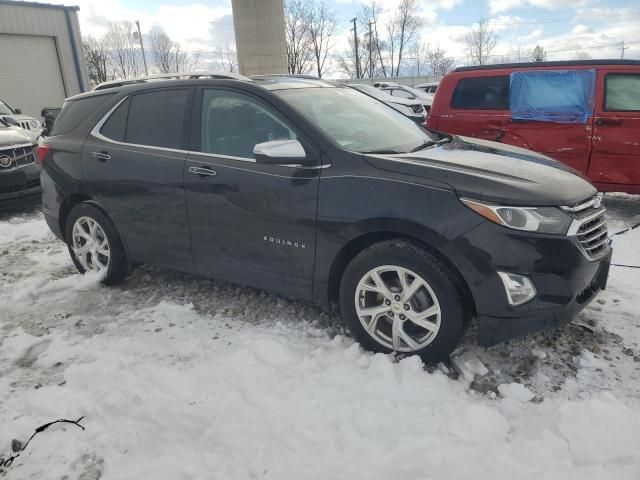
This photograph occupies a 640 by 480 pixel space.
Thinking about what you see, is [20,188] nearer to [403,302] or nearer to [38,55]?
[403,302]

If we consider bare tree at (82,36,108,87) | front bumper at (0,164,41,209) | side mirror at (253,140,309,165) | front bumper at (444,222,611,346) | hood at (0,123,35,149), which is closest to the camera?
front bumper at (444,222,611,346)

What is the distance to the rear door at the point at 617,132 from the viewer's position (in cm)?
567

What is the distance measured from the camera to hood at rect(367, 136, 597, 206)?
8.34ft

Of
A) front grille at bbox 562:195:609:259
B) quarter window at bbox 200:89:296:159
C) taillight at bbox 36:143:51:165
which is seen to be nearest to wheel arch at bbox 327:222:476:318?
front grille at bbox 562:195:609:259

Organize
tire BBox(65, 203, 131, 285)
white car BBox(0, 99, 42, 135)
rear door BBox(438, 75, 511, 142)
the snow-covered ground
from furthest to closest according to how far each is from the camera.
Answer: white car BBox(0, 99, 42, 135)
rear door BBox(438, 75, 511, 142)
tire BBox(65, 203, 131, 285)
the snow-covered ground

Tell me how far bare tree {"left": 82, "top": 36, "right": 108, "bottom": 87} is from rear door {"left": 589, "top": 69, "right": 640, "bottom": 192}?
43.8 metres

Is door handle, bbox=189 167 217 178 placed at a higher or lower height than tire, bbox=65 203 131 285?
higher

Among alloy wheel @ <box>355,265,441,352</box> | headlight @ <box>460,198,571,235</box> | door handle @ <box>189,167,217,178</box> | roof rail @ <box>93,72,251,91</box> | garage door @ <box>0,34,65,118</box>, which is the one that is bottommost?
alloy wheel @ <box>355,265,441,352</box>

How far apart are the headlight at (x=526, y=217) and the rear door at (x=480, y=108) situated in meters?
4.20

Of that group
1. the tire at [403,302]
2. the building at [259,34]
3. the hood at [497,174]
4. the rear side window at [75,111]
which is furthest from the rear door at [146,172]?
the building at [259,34]

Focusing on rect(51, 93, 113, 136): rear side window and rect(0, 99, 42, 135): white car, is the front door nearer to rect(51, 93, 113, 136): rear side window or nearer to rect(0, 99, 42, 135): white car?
rect(51, 93, 113, 136): rear side window

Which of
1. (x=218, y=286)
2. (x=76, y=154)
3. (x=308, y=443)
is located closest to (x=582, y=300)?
(x=308, y=443)

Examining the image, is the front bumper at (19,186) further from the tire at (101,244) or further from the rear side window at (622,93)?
the rear side window at (622,93)

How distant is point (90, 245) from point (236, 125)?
1.82m
